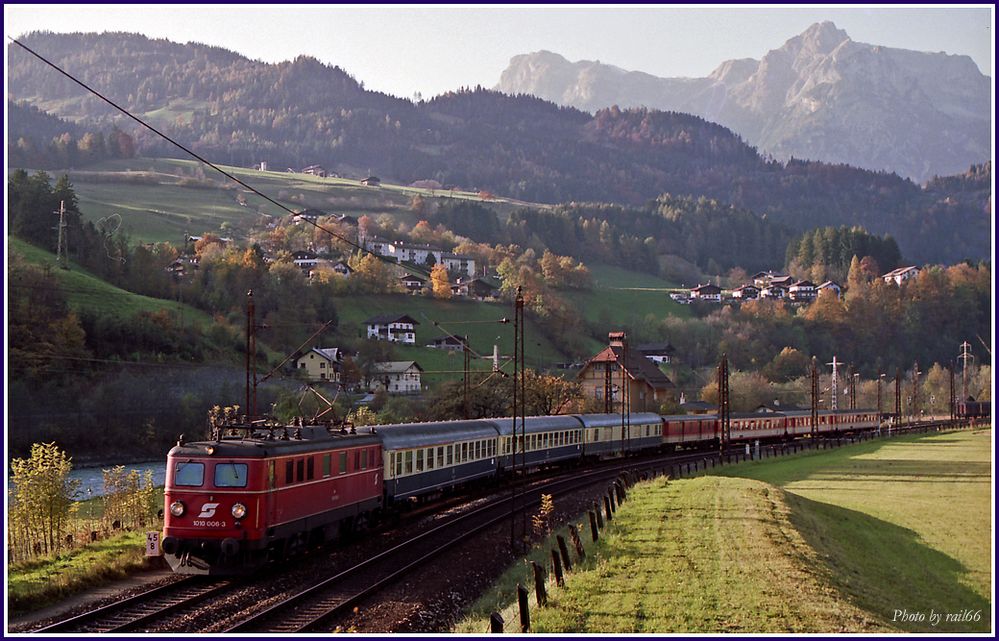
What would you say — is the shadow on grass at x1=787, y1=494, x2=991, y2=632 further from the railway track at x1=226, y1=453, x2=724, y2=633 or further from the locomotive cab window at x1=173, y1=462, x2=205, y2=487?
the locomotive cab window at x1=173, y1=462, x2=205, y2=487

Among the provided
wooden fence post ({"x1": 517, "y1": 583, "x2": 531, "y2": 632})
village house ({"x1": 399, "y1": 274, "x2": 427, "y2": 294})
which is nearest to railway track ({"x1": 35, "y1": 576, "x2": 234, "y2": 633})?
wooden fence post ({"x1": 517, "y1": 583, "x2": 531, "y2": 632})

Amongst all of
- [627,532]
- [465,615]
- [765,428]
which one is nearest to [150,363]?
[765,428]

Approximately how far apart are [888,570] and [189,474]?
19.0 meters

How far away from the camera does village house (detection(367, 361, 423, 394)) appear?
108 meters

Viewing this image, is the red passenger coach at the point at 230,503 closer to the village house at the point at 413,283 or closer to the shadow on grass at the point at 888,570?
the shadow on grass at the point at 888,570

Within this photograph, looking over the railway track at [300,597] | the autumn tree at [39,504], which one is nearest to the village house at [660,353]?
the railway track at [300,597]

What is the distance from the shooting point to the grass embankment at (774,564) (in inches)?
754

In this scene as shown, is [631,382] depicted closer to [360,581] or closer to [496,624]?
[360,581]

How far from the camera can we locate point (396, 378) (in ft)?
370

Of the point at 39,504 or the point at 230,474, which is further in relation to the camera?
the point at 39,504

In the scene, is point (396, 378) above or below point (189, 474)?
above

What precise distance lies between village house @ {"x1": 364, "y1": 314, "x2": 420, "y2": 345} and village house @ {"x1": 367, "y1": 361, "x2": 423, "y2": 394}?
1631 cm

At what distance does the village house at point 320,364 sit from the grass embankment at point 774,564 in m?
59.9

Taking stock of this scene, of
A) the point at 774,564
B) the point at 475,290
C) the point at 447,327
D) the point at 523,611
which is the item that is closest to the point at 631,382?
the point at 447,327
